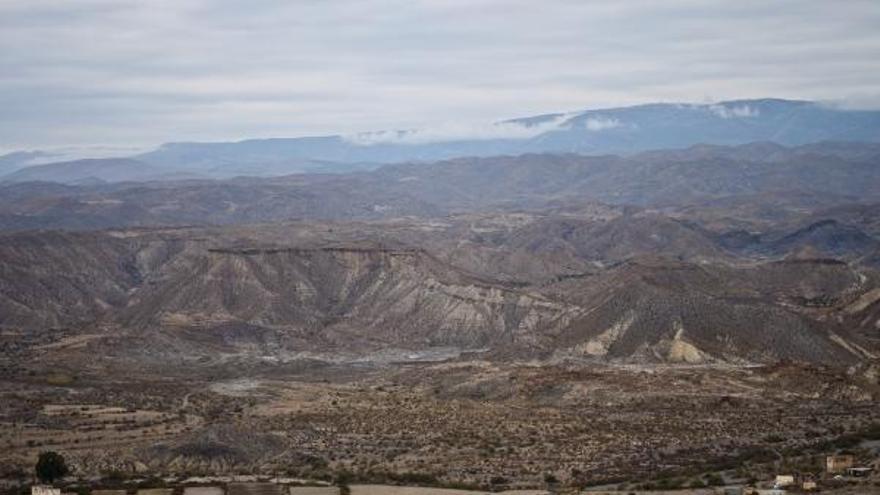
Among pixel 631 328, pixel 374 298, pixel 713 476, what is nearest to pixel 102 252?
pixel 374 298

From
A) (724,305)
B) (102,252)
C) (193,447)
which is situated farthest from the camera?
(102,252)

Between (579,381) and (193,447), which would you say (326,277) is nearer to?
(579,381)

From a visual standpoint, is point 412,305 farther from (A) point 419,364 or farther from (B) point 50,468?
(B) point 50,468

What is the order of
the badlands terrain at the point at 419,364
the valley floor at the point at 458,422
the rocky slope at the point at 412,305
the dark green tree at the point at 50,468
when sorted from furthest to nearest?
the rocky slope at the point at 412,305 < the badlands terrain at the point at 419,364 < the valley floor at the point at 458,422 < the dark green tree at the point at 50,468

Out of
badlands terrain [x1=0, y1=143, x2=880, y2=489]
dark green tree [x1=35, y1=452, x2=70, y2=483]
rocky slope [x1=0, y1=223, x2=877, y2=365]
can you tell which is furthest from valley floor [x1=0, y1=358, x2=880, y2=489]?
rocky slope [x1=0, y1=223, x2=877, y2=365]

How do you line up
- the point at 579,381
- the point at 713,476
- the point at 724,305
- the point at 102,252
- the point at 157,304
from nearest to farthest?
the point at 713,476 < the point at 579,381 < the point at 724,305 < the point at 157,304 < the point at 102,252

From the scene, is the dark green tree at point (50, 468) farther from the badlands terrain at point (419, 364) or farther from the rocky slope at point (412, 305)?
the rocky slope at point (412, 305)

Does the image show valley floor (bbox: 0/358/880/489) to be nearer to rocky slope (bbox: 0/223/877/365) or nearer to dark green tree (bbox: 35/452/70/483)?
dark green tree (bbox: 35/452/70/483)

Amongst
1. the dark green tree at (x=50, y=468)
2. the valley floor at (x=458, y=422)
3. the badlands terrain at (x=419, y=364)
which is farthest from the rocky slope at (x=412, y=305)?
the dark green tree at (x=50, y=468)
